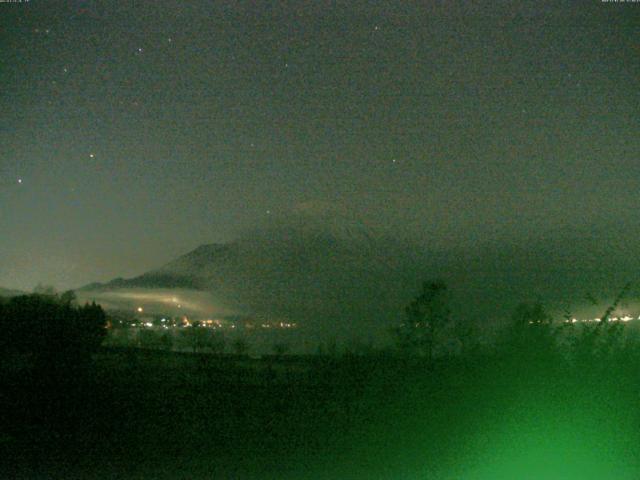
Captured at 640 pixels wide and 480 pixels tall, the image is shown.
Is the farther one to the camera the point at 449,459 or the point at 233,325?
the point at 233,325

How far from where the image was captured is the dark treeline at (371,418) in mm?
10781

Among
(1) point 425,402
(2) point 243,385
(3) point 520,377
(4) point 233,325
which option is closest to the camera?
(3) point 520,377

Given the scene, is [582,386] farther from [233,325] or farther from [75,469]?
[233,325]

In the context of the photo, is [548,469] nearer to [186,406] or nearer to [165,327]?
[186,406]

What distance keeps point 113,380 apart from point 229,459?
403 inches

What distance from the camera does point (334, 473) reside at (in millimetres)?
10844

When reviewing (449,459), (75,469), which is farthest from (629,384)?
(75,469)

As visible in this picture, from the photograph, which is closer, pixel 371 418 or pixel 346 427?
pixel 346 427

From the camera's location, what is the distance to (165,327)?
51.9m

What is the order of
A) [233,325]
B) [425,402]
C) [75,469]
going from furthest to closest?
[233,325] → [425,402] → [75,469]

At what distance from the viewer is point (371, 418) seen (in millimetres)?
14820

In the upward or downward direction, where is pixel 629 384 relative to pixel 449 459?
upward

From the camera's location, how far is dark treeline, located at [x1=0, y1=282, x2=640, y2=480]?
1078cm

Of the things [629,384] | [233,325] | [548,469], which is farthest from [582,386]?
[233,325]
